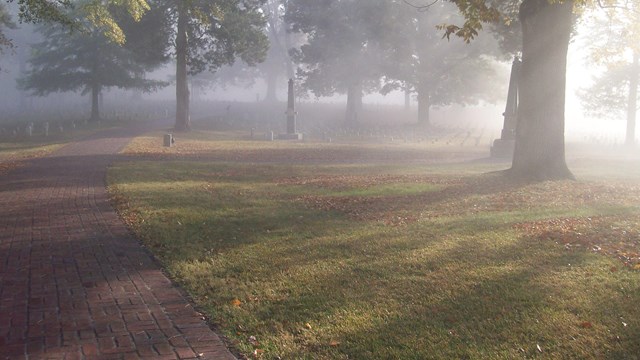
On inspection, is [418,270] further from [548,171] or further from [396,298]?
[548,171]

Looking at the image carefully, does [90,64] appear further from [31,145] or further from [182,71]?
[31,145]

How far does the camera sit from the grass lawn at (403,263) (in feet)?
16.5

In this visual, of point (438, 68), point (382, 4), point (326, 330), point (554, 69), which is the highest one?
point (382, 4)

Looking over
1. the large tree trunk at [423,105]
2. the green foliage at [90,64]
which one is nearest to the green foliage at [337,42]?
the large tree trunk at [423,105]

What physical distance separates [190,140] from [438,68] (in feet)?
68.9

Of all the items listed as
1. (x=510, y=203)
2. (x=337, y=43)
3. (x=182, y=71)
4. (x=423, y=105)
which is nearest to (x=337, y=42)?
(x=337, y=43)

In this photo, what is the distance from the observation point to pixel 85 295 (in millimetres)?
6023

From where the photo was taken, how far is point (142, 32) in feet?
112

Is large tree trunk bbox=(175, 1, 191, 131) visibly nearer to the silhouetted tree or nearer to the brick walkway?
the silhouetted tree

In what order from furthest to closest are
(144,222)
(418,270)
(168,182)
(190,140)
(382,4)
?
(382,4) → (190,140) → (168,182) → (144,222) → (418,270)

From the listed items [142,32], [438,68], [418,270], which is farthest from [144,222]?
[438,68]

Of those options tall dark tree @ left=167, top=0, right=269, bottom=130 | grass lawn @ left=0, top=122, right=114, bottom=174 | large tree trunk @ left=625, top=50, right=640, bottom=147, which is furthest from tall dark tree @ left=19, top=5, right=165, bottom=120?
large tree trunk @ left=625, top=50, right=640, bottom=147

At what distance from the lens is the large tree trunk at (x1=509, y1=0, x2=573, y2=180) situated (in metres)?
15.1

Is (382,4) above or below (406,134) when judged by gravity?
above
